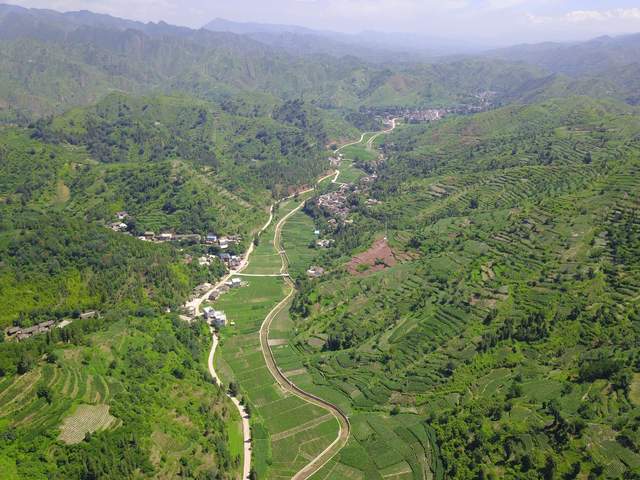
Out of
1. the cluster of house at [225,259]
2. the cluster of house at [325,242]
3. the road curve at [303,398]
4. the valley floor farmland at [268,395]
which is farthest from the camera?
the cluster of house at [325,242]

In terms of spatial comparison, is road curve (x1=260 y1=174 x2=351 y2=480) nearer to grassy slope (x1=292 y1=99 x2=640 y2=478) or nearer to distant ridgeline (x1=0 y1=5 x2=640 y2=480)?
distant ridgeline (x1=0 y1=5 x2=640 y2=480)

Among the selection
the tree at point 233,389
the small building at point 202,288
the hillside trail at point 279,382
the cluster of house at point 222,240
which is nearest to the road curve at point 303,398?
the hillside trail at point 279,382

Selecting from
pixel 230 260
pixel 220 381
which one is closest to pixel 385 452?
pixel 220 381

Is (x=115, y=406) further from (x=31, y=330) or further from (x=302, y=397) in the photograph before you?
(x=31, y=330)

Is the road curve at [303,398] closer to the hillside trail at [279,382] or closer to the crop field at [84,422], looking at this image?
the hillside trail at [279,382]

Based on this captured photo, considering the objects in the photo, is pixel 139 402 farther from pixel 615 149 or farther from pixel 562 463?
pixel 615 149

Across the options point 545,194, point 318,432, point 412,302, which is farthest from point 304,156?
point 318,432
